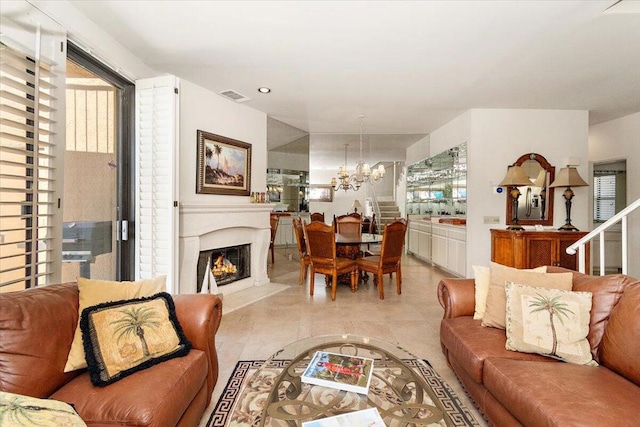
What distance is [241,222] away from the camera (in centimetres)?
420

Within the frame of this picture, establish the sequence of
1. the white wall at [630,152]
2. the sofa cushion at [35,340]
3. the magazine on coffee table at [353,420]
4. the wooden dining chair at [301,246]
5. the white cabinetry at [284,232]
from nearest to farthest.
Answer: the magazine on coffee table at [353,420], the sofa cushion at [35,340], the wooden dining chair at [301,246], the white wall at [630,152], the white cabinetry at [284,232]

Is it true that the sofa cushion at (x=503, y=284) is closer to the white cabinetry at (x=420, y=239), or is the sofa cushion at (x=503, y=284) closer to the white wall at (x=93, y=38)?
the white wall at (x=93, y=38)

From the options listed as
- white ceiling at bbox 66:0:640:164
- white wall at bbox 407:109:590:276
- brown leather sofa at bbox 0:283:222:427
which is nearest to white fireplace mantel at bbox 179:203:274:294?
white ceiling at bbox 66:0:640:164

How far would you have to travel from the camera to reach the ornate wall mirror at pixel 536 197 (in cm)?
460

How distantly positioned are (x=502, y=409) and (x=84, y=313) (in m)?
2.03

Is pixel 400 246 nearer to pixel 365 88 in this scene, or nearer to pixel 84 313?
pixel 365 88

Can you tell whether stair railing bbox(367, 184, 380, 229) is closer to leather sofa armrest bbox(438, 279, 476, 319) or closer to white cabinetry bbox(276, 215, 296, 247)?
white cabinetry bbox(276, 215, 296, 247)

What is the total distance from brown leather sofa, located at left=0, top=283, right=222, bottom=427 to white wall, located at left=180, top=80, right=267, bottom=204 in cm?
219

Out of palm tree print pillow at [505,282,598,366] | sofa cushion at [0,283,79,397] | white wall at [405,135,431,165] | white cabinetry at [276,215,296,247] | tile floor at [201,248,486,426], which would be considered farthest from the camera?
white cabinetry at [276,215,296,247]

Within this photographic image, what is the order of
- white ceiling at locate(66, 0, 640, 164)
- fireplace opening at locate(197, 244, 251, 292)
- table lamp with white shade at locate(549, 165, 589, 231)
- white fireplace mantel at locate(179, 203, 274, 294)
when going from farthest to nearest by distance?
table lamp with white shade at locate(549, 165, 589, 231), fireplace opening at locate(197, 244, 251, 292), white fireplace mantel at locate(179, 203, 274, 294), white ceiling at locate(66, 0, 640, 164)

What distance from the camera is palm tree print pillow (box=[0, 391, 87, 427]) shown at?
0.74m

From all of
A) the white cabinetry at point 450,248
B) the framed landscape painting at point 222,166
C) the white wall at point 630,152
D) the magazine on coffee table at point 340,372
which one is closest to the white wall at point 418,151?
the white cabinetry at point 450,248

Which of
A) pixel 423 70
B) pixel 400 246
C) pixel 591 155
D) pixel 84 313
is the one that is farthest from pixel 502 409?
pixel 591 155

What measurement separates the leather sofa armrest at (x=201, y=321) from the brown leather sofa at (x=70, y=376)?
0.11m
